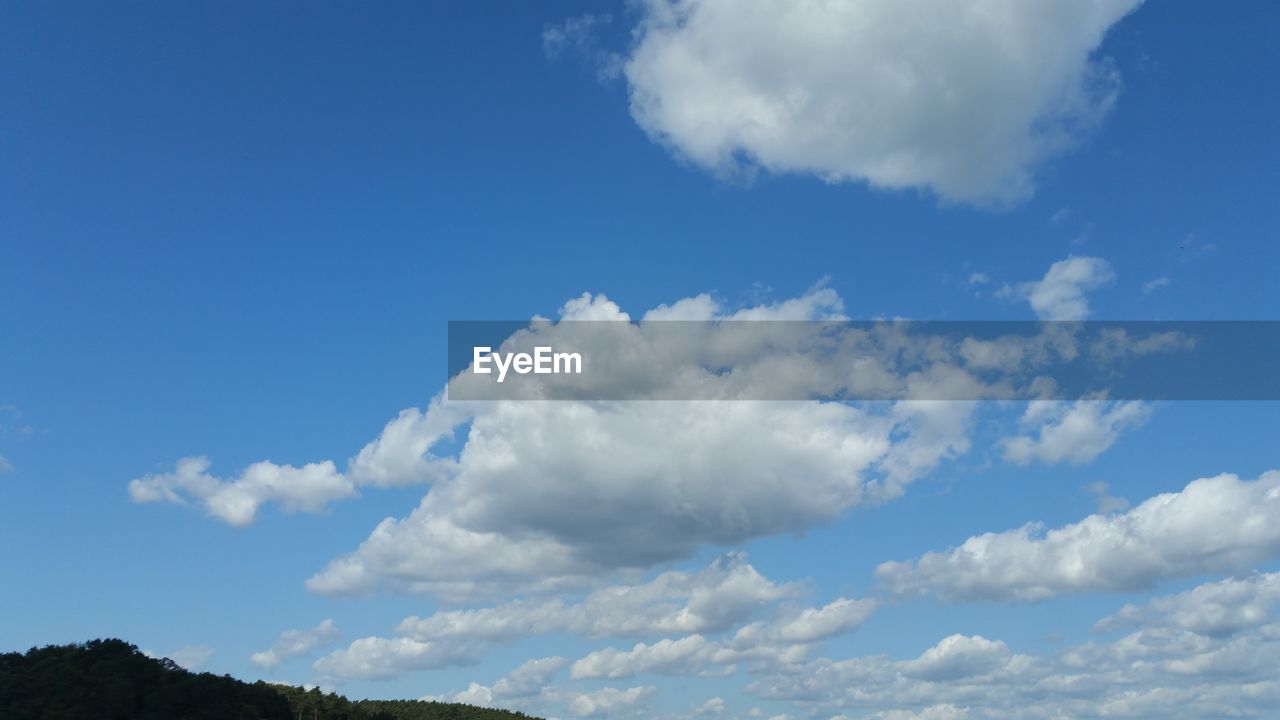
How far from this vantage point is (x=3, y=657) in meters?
178

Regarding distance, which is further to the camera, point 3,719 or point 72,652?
point 72,652

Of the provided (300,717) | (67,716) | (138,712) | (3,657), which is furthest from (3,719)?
(300,717)

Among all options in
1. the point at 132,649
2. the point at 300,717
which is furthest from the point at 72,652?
the point at 300,717

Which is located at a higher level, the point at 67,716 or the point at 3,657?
Result: the point at 3,657

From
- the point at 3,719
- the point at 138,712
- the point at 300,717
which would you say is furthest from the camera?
the point at 300,717

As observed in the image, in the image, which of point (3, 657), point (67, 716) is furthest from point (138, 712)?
point (3, 657)

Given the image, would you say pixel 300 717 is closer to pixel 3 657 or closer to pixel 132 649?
pixel 132 649

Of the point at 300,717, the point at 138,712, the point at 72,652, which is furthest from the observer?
the point at 300,717

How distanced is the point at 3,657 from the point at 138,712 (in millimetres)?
37034

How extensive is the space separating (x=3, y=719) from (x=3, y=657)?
36388 mm

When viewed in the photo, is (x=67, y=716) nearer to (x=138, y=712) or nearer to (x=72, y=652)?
(x=138, y=712)

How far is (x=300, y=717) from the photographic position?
197875 mm

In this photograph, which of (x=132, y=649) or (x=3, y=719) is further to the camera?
(x=132, y=649)

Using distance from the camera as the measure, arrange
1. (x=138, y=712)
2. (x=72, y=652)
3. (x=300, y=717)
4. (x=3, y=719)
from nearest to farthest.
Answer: (x=3, y=719) → (x=138, y=712) → (x=72, y=652) → (x=300, y=717)
